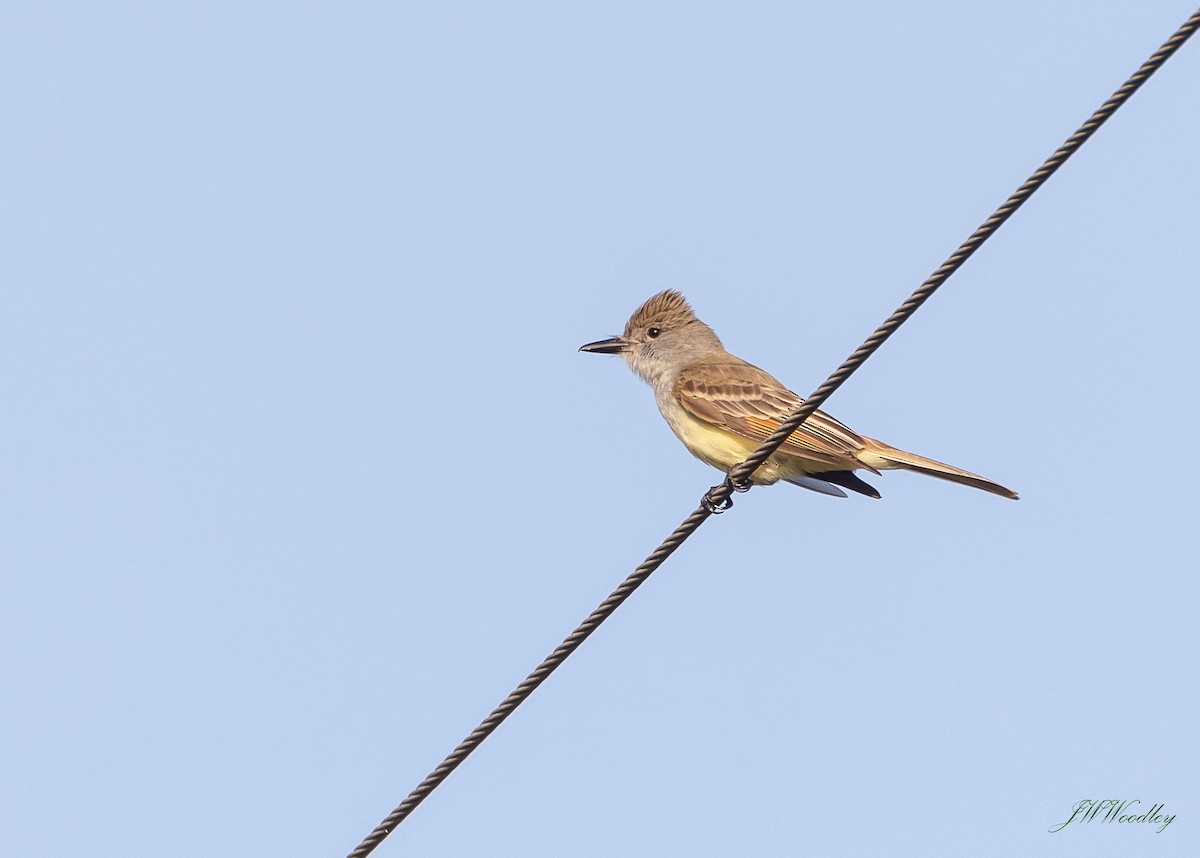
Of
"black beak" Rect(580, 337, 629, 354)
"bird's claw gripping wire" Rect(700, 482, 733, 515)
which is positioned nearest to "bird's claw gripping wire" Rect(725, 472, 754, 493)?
"bird's claw gripping wire" Rect(700, 482, 733, 515)

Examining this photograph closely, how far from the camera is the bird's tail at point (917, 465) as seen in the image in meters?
7.78

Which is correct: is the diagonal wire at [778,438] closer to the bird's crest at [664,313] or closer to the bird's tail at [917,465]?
the bird's tail at [917,465]

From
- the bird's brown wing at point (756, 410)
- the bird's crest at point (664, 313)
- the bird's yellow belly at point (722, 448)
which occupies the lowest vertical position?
the bird's yellow belly at point (722, 448)

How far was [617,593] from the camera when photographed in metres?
5.67

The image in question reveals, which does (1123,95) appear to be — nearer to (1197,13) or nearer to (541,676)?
(1197,13)

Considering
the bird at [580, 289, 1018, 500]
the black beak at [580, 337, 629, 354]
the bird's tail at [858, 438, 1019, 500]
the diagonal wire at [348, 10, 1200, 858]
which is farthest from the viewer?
the black beak at [580, 337, 629, 354]

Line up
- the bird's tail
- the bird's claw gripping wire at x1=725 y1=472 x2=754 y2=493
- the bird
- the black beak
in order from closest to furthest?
the bird's claw gripping wire at x1=725 y1=472 x2=754 y2=493, the bird's tail, the bird, the black beak

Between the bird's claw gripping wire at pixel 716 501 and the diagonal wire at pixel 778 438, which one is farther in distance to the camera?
the bird's claw gripping wire at pixel 716 501

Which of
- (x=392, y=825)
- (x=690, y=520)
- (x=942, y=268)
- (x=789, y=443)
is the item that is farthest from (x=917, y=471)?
(x=392, y=825)

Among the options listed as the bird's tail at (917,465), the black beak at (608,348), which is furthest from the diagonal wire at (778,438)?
the black beak at (608,348)

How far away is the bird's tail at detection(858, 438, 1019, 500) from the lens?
7.78 meters

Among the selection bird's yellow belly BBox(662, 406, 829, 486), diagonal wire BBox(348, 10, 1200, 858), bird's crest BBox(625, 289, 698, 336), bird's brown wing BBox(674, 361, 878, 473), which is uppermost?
bird's crest BBox(625, 289, 698, 336)

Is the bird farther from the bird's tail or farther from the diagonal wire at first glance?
the diagonal wire

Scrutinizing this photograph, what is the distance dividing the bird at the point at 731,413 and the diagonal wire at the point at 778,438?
225cm
